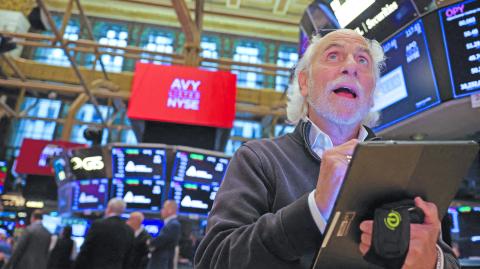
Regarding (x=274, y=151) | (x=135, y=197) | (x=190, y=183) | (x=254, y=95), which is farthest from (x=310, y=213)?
(x=254, y=95)

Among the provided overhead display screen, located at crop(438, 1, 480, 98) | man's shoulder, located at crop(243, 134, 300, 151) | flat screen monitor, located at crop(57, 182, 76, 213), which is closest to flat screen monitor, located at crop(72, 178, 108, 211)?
flat screen monitor, located at crop(57, 182, 76, 213)

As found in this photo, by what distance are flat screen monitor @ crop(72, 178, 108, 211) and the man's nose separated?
18.0 ft

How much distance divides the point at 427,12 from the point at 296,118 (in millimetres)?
2401

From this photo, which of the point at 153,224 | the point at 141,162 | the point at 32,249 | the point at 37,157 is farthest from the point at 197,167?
the point at 37,157

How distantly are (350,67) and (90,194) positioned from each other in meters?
5.86

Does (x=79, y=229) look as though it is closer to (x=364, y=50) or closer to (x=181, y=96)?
(x=181, y=96)

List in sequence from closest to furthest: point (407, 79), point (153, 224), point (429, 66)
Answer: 1. point (429, 66)
2. point (407, 79)
3. point (153, 224)

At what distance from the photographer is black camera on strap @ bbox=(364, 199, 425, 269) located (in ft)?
2.60

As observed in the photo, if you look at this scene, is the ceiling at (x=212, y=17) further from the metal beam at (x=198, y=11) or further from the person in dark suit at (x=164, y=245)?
the person in dark suit at (x=164, y=245)

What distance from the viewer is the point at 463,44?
125 inches

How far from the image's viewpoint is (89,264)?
174 inches

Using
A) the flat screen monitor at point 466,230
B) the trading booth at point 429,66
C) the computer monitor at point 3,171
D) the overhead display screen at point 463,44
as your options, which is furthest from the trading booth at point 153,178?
the computer monitor at point 3,171

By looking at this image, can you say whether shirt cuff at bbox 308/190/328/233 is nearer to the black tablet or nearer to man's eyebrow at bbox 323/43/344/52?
the black tablet

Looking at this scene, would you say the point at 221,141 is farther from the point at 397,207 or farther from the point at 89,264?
the point at 397,207
